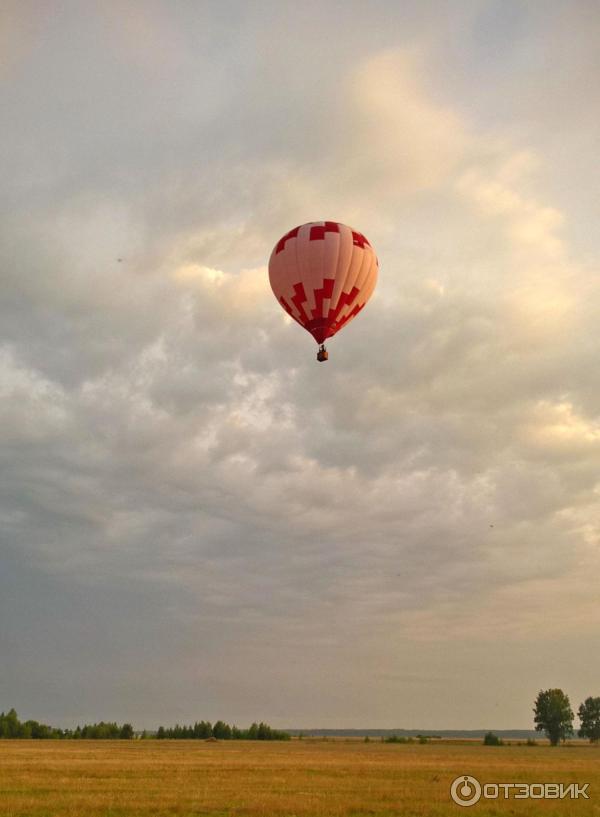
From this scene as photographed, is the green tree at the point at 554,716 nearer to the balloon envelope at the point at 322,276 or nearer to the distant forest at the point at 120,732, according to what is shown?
the distant forest at the point at 120,732

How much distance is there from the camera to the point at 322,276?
127ft

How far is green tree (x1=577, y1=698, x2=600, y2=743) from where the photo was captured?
152 metres

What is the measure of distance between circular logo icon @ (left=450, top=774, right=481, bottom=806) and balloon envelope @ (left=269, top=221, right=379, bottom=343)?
21590mm

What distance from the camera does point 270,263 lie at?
41.1 m

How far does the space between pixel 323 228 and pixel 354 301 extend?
4096 millimetres

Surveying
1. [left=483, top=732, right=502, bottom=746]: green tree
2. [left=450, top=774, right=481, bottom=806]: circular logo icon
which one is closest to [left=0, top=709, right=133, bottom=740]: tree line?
[left=483, top=732, right=502, bottom=746]: green tree

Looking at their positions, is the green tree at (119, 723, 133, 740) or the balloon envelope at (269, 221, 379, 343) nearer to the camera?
the balloon envelope at (269, 221, 379, 343)

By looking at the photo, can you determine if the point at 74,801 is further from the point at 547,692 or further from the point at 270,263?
the point at 547,692

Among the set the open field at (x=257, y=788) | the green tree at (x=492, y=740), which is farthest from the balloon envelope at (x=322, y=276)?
the green tree at (x=492, y=740)

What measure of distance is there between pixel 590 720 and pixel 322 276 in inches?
5717

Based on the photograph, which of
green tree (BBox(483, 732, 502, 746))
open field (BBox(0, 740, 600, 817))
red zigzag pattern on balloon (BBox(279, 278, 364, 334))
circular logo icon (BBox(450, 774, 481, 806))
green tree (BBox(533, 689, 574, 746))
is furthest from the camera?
green tree (BBox(533, 689, 574, 746))

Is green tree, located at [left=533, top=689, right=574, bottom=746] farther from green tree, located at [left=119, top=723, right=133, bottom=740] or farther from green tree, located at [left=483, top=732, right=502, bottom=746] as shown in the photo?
green tree, located at [left=119, top=723, right=133, bottom=740]

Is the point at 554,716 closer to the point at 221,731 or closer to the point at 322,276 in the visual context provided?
the point at 221,731

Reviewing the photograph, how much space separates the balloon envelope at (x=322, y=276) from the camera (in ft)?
127
